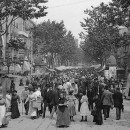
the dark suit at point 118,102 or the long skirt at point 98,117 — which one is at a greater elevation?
the dark suit at point 118,102

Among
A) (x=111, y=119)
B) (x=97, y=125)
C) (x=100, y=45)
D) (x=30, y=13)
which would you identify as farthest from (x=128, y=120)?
(x=100, y=45)

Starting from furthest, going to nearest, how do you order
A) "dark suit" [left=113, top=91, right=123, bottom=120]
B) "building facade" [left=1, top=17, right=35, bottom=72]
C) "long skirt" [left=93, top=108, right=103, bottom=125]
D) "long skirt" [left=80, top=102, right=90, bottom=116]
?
"building facade" [left=1, top=17, right=35, bottom=72] → "dark suit" [left=113, top=91, right=123, bottom=120] → "long skirt" [left=80, top=102, right=90, bottom=116] → "long skirt" [left=93, top=108, right=103, bottom=125]

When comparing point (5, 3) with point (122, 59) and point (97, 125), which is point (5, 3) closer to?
point (97, 125)

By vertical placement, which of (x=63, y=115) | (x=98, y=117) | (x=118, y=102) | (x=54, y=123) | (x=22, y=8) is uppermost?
(x=22, y=8)

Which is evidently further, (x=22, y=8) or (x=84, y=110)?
(x=22, y=8)

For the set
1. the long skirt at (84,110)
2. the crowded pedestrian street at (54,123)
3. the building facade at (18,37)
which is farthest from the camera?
the building facade at (18,37)

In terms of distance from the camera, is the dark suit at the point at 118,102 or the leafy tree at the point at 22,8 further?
the leafy tree at the point at 22,8

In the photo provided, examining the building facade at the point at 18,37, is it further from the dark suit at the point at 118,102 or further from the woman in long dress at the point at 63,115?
the woman in long dress at the point at 63,115

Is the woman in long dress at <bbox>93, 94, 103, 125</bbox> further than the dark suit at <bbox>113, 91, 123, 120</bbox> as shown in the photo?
No

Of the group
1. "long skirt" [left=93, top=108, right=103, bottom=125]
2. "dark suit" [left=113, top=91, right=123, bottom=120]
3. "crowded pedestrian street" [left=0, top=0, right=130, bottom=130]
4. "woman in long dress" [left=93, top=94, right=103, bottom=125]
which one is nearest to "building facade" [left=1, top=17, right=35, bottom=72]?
"crowded pedestrian street" [left=0, top=0, right=130, bottom=130]

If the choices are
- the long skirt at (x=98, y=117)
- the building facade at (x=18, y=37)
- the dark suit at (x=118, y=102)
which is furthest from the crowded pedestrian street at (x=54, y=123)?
the building facade at (x=18, y=37)

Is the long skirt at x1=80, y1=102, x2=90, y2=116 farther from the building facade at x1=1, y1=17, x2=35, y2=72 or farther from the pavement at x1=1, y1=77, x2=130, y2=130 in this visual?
the building facade at x1=1, y1=17, x2=35, y2=72

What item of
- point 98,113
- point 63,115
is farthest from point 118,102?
point 63,115

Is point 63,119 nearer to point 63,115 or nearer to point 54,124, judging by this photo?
point 63,115
